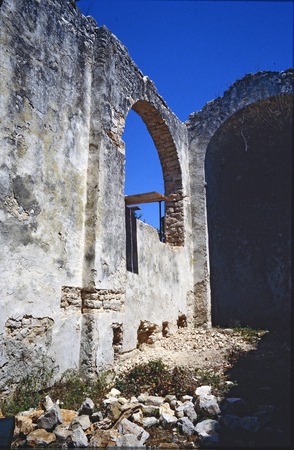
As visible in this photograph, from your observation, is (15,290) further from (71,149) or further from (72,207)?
(71,149)

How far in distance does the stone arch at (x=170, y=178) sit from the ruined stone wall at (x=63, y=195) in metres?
1.94

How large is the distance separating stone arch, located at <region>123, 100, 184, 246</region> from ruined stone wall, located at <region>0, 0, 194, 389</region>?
6.35 feet

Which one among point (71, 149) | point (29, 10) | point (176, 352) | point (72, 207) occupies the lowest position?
point (176, 352)

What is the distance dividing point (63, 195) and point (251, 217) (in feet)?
24.5

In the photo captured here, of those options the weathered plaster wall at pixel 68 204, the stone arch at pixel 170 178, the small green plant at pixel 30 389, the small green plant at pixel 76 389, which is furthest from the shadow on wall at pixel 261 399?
the stone arch at pixel 170 178

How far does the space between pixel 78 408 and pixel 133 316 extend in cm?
223

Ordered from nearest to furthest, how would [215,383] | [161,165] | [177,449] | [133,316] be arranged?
1. [177,449]
2. [215,383]
3. [133,316]
4. [161,165]

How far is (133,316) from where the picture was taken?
229 inches

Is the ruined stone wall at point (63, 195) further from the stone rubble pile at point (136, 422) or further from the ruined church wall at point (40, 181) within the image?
the stone rubble pile at point (136, 422)

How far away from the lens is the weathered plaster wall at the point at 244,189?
29.9 ft

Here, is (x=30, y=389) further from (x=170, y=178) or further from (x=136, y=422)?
(x=170, y=178)

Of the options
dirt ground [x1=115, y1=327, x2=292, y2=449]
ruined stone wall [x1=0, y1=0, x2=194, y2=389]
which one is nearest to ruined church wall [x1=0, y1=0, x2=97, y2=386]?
ruined stone wall [x1=0, y1=0, x2=194, y2=389]

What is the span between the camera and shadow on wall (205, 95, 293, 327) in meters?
9.96

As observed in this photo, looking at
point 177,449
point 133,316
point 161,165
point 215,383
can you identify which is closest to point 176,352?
point 133,316
